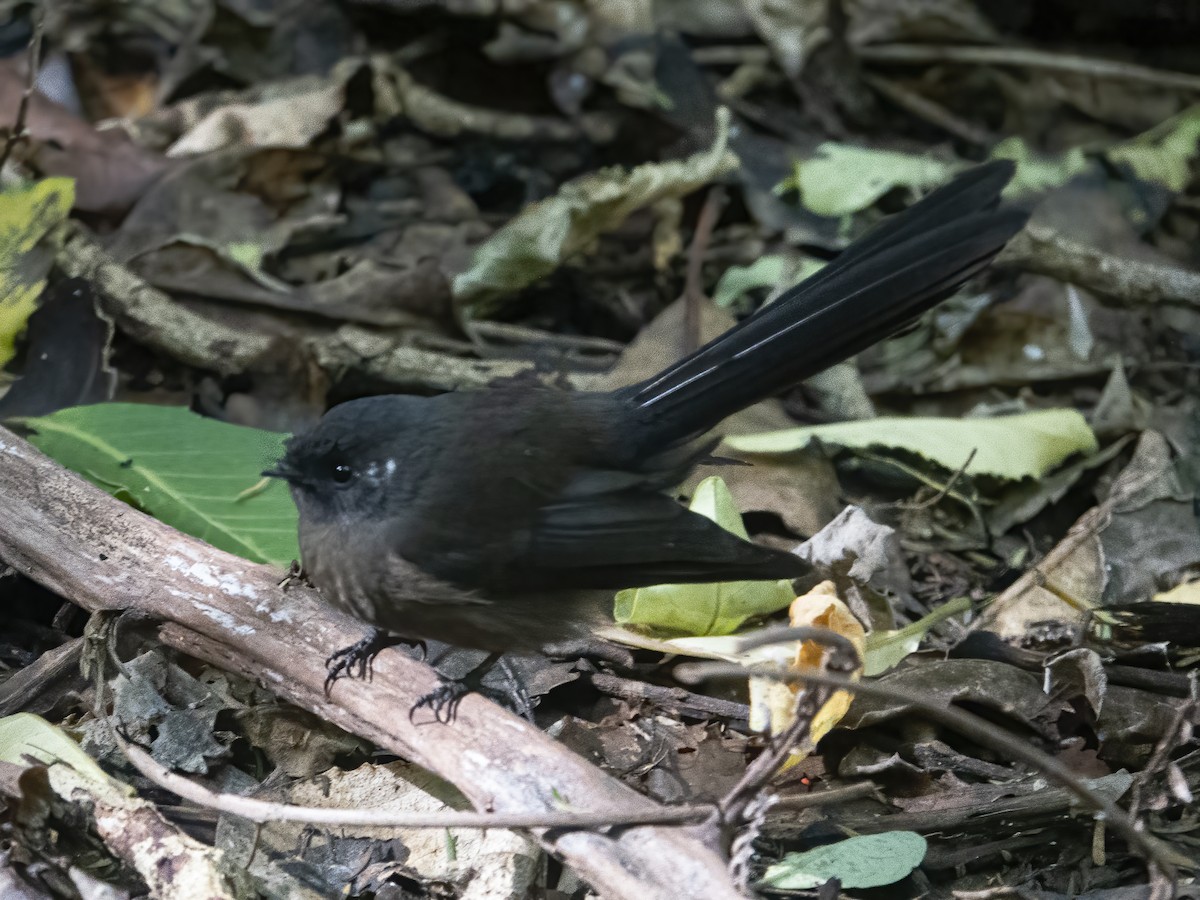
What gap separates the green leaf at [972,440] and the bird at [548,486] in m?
0.99

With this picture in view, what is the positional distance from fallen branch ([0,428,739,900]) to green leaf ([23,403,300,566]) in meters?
0.34

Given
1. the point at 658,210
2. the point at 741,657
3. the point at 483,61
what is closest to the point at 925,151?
the point at 658,210

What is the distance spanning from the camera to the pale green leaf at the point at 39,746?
275 centimetres

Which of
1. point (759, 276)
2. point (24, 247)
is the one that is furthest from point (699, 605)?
point (24, 247)

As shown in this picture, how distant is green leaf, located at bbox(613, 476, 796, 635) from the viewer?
3.52 m

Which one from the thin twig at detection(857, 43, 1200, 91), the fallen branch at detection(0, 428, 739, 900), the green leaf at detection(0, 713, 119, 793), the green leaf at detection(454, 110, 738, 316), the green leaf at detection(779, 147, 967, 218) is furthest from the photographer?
the thin twig at detection(857, 43, 1200, 91)

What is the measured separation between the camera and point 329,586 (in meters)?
3.10

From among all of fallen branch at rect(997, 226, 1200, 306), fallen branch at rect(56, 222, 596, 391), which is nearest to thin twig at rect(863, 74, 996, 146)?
fallen branch at rect(997, 226, 1200, 306)

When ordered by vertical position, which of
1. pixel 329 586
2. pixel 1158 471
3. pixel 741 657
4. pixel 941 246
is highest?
pixel 941 246

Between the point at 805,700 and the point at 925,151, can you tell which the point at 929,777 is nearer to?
the point at 805,700

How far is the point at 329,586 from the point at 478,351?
6.41 feet

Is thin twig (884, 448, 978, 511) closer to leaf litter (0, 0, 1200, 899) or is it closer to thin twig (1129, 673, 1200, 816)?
leaf litter (0, 0, 1200, 899)

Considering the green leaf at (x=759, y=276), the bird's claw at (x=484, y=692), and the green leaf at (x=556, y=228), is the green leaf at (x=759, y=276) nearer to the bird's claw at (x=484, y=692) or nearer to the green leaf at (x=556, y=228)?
the green leaf at (x=556, y=228)

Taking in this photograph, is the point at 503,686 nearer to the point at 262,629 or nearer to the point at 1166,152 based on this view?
the point at 262,629
